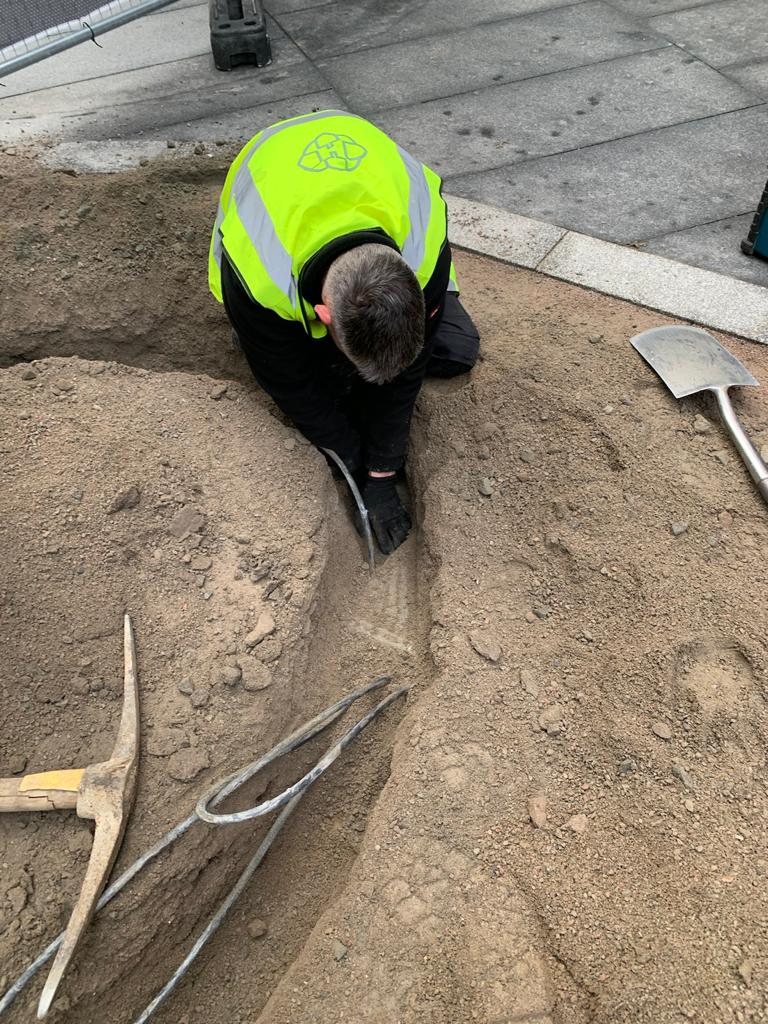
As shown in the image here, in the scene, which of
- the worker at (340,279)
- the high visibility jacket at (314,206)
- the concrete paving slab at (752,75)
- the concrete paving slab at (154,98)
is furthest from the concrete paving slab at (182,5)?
the high visibility jacket at (314,206)

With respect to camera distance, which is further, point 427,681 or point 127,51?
point 127,51

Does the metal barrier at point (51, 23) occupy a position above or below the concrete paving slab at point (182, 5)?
above

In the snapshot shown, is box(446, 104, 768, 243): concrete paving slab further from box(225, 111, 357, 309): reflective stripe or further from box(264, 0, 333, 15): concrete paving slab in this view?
box(264, 0, 333, 15): concrete paving slab

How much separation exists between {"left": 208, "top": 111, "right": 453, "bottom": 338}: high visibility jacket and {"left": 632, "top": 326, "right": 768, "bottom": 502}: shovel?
1071 mm

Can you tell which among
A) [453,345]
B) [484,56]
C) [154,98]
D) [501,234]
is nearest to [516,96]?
[484,56]

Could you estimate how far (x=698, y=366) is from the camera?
10.1 ft

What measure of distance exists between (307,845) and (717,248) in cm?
335

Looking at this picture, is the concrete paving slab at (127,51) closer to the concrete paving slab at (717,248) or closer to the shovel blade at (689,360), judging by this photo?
the concrete paving slab at (717,248)

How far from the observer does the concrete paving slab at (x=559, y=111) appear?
4.64m

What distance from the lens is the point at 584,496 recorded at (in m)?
2.83

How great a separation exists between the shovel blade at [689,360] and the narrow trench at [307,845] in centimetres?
121

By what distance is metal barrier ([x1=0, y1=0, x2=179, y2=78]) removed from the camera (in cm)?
533

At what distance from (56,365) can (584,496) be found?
6.65 ft

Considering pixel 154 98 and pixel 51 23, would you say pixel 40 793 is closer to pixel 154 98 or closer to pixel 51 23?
pixel 154 98
